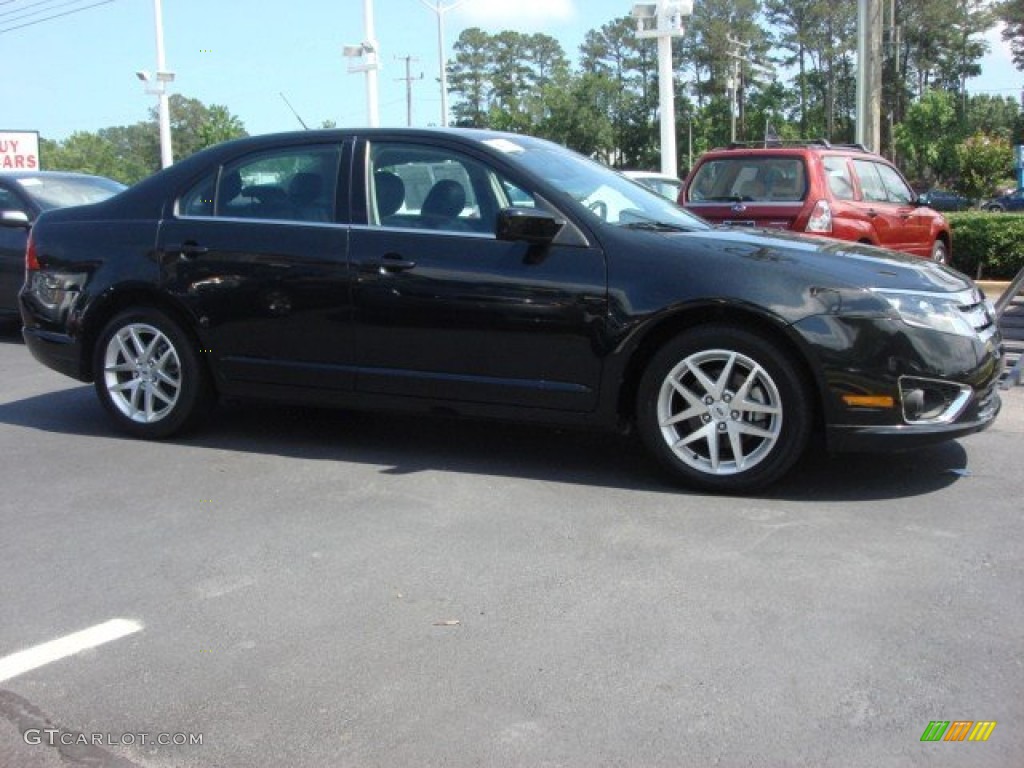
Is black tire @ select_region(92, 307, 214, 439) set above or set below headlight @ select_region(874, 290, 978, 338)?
below

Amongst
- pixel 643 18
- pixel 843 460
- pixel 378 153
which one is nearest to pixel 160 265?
pixel 378 153

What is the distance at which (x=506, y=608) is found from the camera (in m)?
3.65

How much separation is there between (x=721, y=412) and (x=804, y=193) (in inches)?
233

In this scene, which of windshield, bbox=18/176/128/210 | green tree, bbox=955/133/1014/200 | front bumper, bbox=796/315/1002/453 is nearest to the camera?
front bumper, bbox=796/315/1002/453

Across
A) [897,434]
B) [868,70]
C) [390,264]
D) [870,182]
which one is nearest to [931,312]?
[897,434]

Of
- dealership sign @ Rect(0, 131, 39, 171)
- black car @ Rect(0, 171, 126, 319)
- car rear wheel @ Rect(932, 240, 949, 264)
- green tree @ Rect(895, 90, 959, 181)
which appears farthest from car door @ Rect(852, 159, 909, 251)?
green tree @ Rect(895, 90, 959, 181)

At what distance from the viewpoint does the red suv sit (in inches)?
394

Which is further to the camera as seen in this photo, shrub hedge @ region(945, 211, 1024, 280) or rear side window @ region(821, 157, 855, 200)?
shrub hedge @ region(945, 211, 1024, 280)

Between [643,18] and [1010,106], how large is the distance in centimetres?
6312

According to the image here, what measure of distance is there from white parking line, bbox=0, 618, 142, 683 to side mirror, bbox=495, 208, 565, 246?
7.88 ft

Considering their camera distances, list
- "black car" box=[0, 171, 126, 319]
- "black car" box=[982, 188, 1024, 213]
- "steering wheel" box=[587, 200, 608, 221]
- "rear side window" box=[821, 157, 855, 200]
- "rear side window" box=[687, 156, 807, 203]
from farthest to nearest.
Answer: "black car" box=[982, 188, 1024, 213] < "rear side window" box=[821, 157, 855, 200] < "rear side window" box=[687, 156, 807, 203] < "black car" box=[0, 171, 126, 319] < "steering wheel" box=[587, 200, 608, 221]

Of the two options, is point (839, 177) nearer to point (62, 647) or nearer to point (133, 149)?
point (62, 647)

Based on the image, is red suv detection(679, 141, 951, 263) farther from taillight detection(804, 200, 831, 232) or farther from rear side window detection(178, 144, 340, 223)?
rear side window detection(178, 144, 340, 223)

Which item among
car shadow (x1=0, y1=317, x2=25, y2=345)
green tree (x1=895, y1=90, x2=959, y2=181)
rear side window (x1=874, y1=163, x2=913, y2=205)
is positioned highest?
green tree (x1=895, y1=90, x2=959, y2=181)
